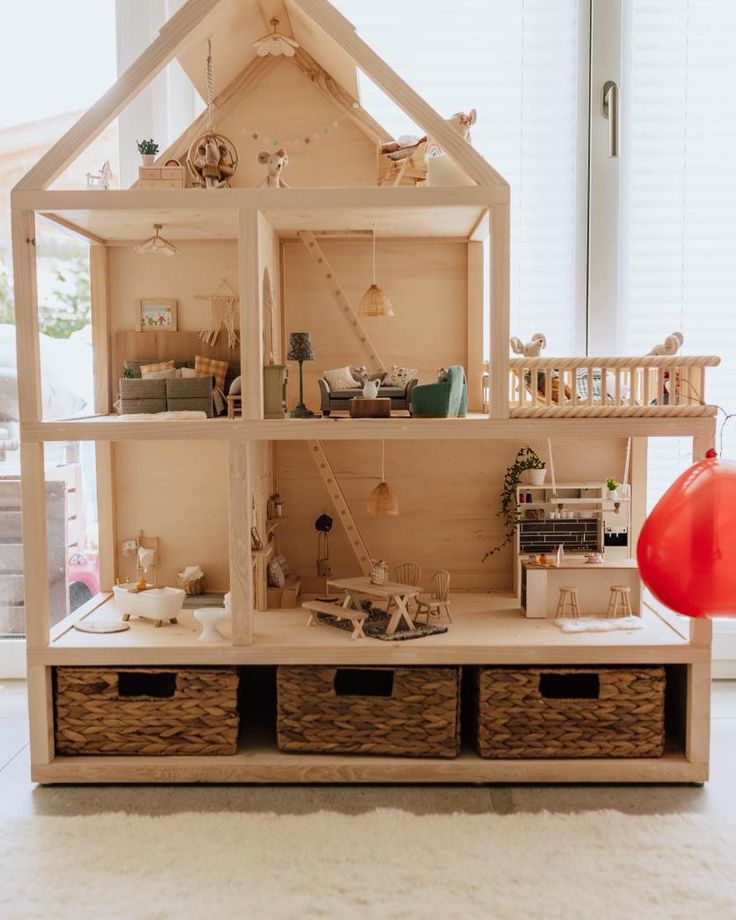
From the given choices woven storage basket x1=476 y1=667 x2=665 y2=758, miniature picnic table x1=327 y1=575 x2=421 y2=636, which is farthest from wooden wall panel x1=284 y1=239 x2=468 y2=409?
woven storage basket x1=476 y1=667 x2=665 y2=758

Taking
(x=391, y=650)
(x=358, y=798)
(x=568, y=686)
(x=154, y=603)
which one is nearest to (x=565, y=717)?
(x=568, y=686)

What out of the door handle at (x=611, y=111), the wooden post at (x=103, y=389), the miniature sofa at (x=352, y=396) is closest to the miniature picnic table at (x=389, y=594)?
the miniature sofa at (x=352, y=396)

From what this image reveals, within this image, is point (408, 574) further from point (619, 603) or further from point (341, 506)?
point (619, 603)

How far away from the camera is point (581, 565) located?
11.3 ft

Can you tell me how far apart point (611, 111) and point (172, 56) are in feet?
5.72

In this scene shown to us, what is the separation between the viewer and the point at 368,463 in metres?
3.76

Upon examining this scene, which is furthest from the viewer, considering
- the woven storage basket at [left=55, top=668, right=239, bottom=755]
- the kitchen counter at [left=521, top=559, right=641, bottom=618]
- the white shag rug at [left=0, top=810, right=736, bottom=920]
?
the kitchen counter at [left=521, top=559, right=641, bottom=618]

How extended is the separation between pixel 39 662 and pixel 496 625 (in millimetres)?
1494

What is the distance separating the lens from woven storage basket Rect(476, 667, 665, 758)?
3.05 meters

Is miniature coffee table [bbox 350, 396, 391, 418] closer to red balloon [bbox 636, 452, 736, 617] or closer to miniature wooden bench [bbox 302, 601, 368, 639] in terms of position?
miniature wooden bench [bbox 302, 601, 368, 639]

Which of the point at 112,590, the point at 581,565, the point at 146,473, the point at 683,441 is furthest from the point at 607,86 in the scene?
the point at 112,590

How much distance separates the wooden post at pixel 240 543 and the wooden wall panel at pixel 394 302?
0.74 meters

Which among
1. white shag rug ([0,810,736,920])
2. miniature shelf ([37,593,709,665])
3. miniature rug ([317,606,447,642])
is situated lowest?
white shag rug ([0,810,736,920])

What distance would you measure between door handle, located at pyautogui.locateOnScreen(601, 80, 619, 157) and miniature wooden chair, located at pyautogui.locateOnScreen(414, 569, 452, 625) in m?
1.77
